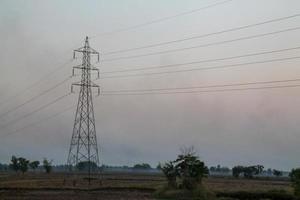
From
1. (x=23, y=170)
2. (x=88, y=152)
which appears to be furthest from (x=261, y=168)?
(x=88, y=152)

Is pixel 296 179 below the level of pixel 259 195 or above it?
above

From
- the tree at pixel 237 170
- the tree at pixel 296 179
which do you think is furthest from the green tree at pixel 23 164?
the tree at pixel 296 179

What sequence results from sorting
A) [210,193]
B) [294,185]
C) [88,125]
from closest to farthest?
[294,185] < [210,193] < [88,125]

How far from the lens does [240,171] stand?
7037 inches

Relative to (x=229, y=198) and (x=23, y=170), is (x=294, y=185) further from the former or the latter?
(x=23, y=170)

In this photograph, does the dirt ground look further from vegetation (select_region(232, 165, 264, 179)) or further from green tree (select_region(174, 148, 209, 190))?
vegetation (select_region(232, 165, 264, 179))

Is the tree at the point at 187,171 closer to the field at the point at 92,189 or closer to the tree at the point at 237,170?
the field at the point at 92,189

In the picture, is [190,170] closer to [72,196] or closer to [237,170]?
[72,196]

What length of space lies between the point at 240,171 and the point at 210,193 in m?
126

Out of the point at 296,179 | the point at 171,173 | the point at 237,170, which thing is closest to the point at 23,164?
the point at 237,170

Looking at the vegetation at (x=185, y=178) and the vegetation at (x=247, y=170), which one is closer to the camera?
the vegetation at (x=185, y=178)

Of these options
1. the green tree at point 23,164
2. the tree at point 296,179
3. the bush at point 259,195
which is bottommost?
the bush at point 259,195

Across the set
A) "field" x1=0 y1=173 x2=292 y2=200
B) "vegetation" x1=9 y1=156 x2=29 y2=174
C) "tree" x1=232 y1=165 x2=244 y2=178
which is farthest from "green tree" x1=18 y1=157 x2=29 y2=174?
"field" x1=0 y1=173 x2=292 y2=200

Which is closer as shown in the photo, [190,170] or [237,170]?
[190,170]
